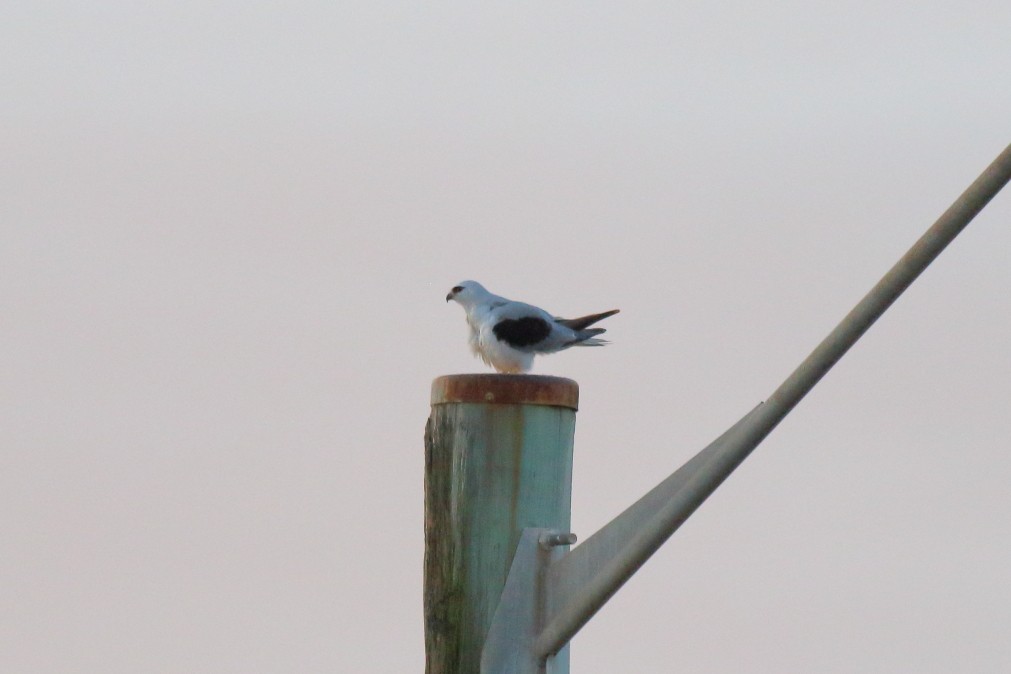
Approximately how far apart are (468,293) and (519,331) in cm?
128

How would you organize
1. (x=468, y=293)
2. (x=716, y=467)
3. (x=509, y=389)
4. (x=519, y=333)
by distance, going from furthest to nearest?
(x=468, y=293)
(x=519, y=333)
(x=509, y=389)
(x=716, y=467)

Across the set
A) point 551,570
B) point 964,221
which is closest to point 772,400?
point 964,221

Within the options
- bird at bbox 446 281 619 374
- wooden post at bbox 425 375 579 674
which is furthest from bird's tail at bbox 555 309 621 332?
wooden post at bbox 425 375 579 674

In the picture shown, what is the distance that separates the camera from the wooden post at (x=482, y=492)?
4246 mm

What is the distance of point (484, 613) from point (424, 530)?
29cm

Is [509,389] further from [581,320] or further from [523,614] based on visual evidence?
[581,320]

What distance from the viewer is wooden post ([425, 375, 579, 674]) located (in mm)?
4246

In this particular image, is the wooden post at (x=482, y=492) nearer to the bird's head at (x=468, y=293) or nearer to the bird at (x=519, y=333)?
the bird at (x=519, y=333)

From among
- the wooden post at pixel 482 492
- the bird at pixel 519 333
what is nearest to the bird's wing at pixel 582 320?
the bird at pixel 519 333

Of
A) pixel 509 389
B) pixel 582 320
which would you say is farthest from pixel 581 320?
pixel 509 389

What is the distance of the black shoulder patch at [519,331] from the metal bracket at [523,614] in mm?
4454

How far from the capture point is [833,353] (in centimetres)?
356

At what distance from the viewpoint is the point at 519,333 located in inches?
341

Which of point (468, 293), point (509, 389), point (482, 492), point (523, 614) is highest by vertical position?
point (468, 293)
